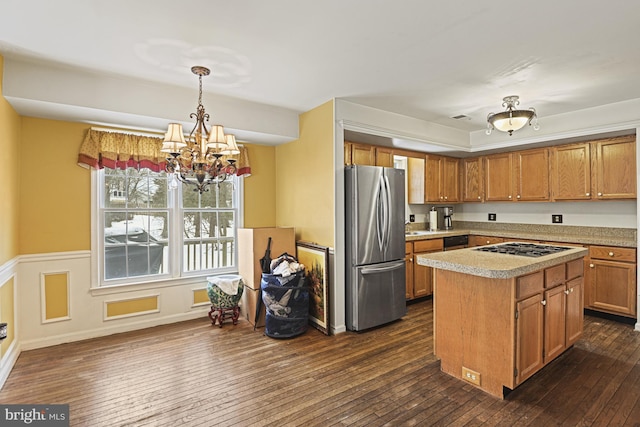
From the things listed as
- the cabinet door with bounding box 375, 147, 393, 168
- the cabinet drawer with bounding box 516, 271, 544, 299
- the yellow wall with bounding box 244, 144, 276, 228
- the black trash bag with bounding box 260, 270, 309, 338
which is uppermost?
the cabinet door with bounding box 375, 147, 393, 168

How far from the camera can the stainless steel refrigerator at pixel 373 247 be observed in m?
3.68

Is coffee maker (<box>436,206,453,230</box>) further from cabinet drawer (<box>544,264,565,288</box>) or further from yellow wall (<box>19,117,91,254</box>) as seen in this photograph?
yellow wall (<box>19,117,91,254</box>)

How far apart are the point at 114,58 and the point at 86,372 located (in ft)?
8.44

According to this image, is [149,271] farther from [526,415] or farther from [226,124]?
[526,415]

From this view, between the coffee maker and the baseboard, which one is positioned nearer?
the baseboard

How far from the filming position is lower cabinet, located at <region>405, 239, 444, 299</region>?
15.1 ft

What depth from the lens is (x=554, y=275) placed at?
2.74 m

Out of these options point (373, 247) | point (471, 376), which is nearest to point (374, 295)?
point (373, 247)

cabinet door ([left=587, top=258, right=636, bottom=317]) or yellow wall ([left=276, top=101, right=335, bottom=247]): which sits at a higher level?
yellow wall ([left=276, top=101, right=335, bottom=247])

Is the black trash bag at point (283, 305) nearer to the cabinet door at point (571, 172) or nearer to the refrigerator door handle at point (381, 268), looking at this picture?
the refrigerator door handle at point (381, 268)

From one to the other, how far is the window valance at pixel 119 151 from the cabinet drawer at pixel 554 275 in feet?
12.9

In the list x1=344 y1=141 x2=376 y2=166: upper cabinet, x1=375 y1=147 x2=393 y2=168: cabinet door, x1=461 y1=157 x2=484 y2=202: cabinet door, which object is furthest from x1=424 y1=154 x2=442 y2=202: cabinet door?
x1=344 y1=141 x2=376 y2=166: upper cabinet

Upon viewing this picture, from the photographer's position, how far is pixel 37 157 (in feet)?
10.8

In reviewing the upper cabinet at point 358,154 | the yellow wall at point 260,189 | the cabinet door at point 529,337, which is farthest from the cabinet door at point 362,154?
the cabinet door at point 529,337
